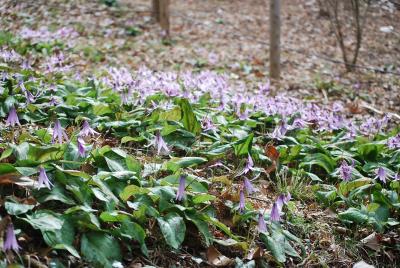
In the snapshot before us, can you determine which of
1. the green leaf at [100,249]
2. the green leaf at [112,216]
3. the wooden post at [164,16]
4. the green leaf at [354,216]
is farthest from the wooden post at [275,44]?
the green leaf at [100,249]

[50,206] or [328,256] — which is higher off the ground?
[50,206]

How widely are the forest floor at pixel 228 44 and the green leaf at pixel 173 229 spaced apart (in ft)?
9.47

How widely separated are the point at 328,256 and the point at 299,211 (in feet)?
1.09

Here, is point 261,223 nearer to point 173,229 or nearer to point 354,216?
point 173,229

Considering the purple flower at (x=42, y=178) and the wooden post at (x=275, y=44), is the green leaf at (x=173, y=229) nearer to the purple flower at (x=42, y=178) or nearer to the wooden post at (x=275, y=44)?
the purple flower at (x=42, y=178)

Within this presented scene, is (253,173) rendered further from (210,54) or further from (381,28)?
(381,28)

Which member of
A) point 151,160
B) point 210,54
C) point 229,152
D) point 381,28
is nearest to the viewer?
point 151,160

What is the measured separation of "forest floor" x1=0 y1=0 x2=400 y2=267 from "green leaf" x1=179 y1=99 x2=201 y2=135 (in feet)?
5.94

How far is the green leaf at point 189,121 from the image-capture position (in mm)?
3250

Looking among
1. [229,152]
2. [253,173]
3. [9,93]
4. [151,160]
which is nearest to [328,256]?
[253,173]

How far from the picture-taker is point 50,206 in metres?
2.09

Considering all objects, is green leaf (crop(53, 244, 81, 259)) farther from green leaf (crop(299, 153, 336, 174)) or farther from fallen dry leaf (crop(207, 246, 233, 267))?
green leaf (crop(299, 153, 336, 174))

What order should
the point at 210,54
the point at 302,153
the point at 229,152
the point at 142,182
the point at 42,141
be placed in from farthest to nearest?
the point at 210,54 → the point at 302,153 → the point at 229,152 → the point at 42,141 → the point at 142,182

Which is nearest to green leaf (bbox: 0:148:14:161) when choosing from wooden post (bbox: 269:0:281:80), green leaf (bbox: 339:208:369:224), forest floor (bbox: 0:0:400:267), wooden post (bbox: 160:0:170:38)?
green leaf (bbox: 339:208:369:224)
